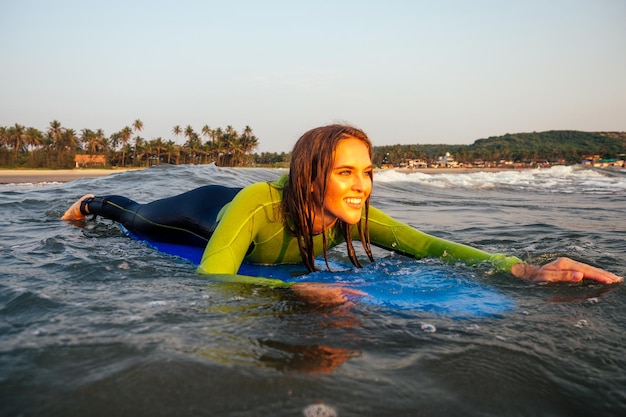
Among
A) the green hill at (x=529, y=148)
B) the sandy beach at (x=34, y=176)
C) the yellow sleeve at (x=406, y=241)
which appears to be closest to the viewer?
the yellow sleeve at (x=406, y=241)

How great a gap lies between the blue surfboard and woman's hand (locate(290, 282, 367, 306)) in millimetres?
83

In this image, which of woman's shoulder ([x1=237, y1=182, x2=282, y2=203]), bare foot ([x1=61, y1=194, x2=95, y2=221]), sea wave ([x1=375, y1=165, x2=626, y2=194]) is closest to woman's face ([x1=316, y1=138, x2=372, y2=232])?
woman's shoulder ([x1=237, y1=182, x2=282, y2=203])

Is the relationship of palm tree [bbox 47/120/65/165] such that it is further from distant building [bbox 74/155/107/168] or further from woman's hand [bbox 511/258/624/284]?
woman's hand [bbox 511/258/624/284]

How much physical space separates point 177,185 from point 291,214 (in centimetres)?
909

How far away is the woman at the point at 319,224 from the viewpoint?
2871mm

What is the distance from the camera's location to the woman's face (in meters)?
2.88

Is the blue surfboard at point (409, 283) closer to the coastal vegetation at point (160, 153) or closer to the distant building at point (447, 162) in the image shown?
the coastal vegetation at point (160, 153)

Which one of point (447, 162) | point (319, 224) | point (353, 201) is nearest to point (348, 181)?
point (353, 201)

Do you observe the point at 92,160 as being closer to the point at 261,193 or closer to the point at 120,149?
the point at 120,149

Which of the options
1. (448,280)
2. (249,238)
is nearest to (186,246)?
(249,238)

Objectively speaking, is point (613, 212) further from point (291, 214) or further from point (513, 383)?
point (513, 383)

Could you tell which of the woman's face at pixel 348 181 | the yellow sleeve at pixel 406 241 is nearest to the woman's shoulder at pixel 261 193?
the woman's face at pixel 348 181

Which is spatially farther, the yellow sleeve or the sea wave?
the sea wave

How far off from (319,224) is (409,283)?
743 millimetres
